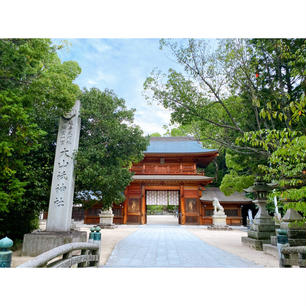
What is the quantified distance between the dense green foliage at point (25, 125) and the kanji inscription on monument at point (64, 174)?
15.7 inches

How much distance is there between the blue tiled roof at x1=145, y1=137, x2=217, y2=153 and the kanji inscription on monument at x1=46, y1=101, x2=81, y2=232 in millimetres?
10871

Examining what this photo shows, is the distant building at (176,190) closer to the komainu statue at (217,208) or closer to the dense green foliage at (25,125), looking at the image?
the komainu statue at (217,208)

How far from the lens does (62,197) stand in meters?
5.29

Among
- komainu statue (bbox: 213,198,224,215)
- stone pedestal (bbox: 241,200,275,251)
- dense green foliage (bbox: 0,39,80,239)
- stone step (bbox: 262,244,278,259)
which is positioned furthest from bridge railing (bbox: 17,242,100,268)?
komainu statue (bbox: 213,198,224,215)

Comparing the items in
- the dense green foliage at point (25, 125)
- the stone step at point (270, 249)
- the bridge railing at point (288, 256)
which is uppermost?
the dense green foliage at point (25, 125)

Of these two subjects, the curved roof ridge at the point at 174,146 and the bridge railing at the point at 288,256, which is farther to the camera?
the curved roof ridge at the point at 174,146

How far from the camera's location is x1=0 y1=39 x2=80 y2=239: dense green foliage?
4.06 meters

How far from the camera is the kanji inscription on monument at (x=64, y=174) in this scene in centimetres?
520

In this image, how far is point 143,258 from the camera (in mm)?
4848

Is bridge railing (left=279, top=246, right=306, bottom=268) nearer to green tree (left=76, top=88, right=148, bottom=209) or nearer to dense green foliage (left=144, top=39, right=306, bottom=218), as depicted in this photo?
dense green foliage (left=144, top=39, right=306, bottom=218)

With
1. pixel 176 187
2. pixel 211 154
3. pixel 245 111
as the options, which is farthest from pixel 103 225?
pixel 245 111

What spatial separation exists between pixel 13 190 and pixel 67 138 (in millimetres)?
1805

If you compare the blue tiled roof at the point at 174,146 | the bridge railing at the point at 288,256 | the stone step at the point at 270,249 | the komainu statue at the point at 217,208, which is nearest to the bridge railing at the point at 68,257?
the bridge railing at the point at 288,256
